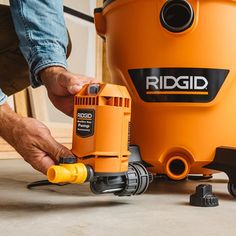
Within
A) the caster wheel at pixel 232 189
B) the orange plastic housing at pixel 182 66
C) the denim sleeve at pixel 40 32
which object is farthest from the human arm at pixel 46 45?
the caster wheel at pixel 232 189

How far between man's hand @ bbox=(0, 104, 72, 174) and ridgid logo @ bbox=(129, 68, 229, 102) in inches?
14.9

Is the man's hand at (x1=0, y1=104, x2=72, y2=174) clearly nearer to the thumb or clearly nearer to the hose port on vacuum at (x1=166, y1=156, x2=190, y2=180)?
the thumb

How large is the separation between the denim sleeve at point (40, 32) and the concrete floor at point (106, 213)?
345 millimetres

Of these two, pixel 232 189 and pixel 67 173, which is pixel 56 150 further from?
pixel 232 189

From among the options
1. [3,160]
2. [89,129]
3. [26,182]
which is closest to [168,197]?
[89,129]

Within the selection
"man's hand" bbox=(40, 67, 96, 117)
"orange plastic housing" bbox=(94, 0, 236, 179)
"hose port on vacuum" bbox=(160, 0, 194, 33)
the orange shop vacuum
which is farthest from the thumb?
"hose port on vacuum" bbox=(160, 0, 194, 33)

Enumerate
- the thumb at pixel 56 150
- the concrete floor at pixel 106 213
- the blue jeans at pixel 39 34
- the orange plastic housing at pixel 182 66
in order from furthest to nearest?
1. the orange plastic housing at pixel 182 66
2. the blue jeans at pixel 39 34
3. the thumb at pixel 56 150
4. the concrete floor at pixel 106 213

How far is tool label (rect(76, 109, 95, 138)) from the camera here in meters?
1.06

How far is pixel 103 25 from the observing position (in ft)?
5.16

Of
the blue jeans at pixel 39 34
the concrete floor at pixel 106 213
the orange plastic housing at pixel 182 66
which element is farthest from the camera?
the orange plastic housing at pixel 182 66

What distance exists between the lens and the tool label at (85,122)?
3.49 feet

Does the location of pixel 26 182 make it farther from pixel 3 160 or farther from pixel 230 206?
pixel 3 160

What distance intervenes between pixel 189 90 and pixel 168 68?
9 cm

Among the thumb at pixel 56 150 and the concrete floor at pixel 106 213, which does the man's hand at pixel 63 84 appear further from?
the concrete floor at pixel 106 213
